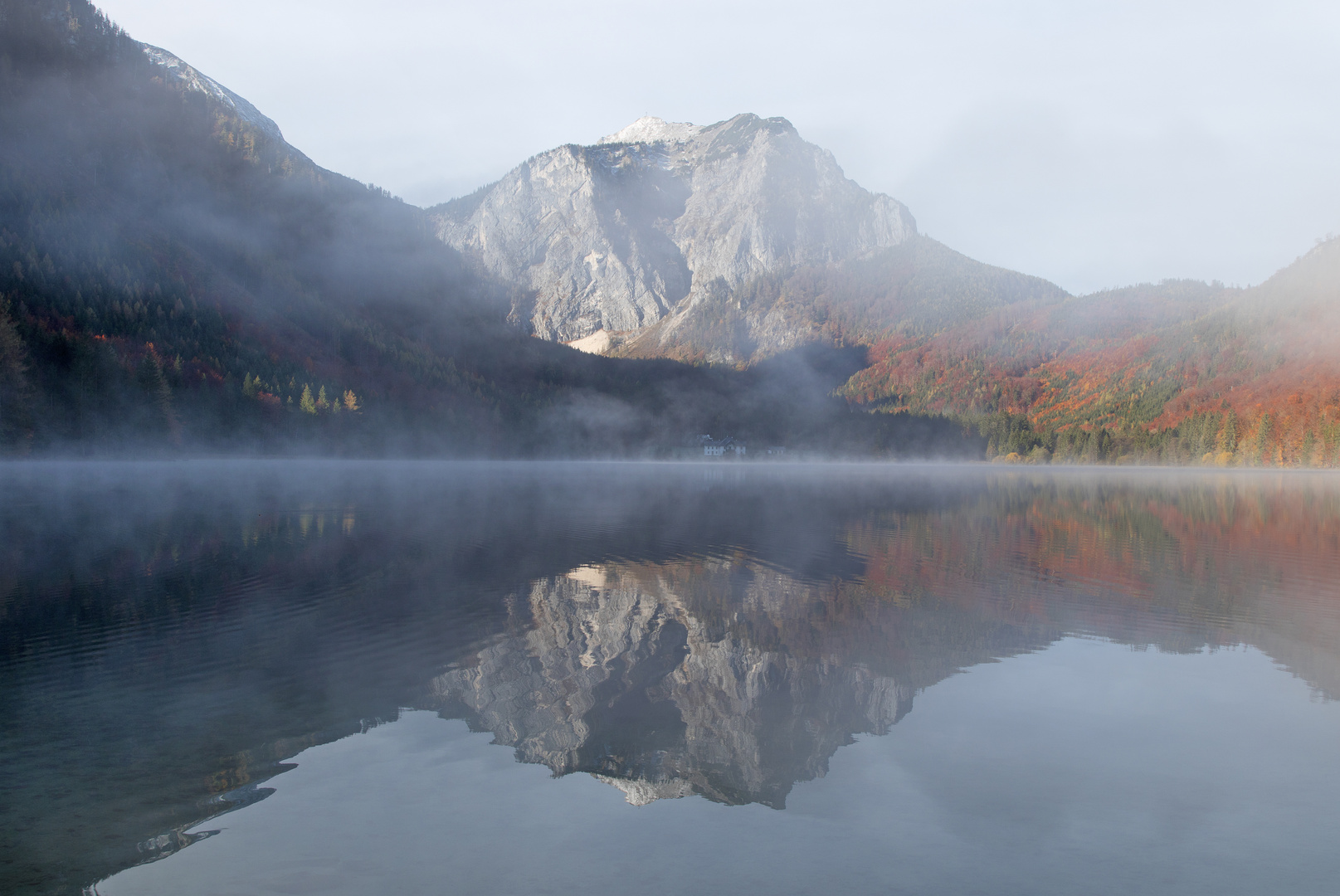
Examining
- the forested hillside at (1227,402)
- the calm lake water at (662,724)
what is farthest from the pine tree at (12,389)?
the forested hillside at (1227,402)

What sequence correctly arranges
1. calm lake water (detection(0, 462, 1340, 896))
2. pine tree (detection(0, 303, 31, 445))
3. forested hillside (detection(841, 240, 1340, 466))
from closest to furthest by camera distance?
calm lake water (detection(0, 462, 1340, 896)) → pine tree (detection(0, 303, 31, 445)) → forested hillside (detection(841, 240, 1340, 466))

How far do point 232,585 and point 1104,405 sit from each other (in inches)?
8262

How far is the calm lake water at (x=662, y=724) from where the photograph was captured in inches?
268

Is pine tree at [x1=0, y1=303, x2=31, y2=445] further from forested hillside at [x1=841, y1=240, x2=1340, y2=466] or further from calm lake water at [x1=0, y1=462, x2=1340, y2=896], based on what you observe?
forested hillside at [x1=841, y1=240, x2=1340, y2=466]

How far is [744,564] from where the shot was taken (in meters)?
22.5

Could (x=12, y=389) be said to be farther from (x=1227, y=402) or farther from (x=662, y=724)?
(x=1227, y=402)

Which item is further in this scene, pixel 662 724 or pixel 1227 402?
pixel 1227 402

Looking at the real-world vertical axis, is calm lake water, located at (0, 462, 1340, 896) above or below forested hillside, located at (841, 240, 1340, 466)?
below

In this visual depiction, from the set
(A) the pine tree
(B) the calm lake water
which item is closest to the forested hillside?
(B) the calm lake water

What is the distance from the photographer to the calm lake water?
680 cm

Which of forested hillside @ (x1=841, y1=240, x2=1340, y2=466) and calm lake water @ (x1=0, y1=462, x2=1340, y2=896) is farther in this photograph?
forested hillside @ (x1=841, y1=240, x2=1340, y2=466)

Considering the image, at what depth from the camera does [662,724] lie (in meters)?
10.1

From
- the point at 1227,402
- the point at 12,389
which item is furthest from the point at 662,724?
the point at 1227,402

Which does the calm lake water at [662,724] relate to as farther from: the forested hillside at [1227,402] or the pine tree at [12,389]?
the forested hillside at [1227,402]
